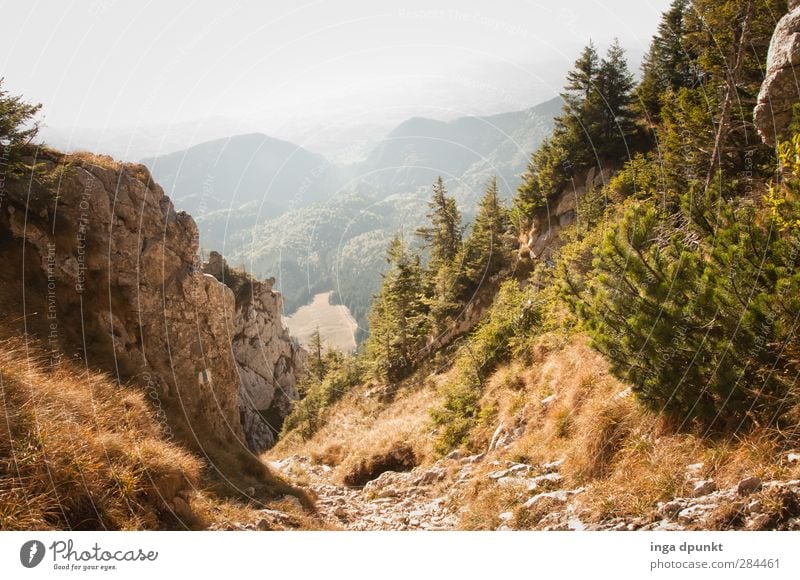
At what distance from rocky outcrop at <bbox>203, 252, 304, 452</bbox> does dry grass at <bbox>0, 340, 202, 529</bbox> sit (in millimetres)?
52486

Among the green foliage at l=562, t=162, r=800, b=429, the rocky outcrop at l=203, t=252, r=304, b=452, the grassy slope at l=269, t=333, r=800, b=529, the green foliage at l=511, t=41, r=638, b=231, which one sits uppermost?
the green foliage at l=511, t=41, r=638, b=231

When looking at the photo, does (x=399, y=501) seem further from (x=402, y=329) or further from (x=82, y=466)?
(x=402, y=329)

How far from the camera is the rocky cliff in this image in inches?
517

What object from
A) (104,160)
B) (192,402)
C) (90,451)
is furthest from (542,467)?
(104,160)

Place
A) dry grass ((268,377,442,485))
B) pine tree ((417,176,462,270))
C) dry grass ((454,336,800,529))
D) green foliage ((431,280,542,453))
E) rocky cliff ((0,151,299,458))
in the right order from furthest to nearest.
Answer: pine tree ((417,176,462,270))
dry grass ((268,377,442,485))
green foliage ((431,280,542,453))
rocky cliff ((0,151,299,458))
dry grass ((454,336,800,529))

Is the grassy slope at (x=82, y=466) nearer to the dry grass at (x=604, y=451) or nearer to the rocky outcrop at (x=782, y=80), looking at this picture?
the dry grass at (x=604, y=451)

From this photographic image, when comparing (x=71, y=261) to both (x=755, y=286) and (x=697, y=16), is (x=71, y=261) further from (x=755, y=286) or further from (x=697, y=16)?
(x=697, y=16)

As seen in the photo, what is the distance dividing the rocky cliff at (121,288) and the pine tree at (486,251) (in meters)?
19.9

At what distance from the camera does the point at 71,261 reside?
14289 millimetres

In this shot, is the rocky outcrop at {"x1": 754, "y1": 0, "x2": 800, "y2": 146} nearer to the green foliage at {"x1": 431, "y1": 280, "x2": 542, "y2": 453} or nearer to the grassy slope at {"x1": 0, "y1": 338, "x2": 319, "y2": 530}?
the green foliage at {"x1": 431, "y1": 280, "x2": 542, "y2": 453}

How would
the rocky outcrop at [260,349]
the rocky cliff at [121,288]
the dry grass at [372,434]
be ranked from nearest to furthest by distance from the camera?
the rocky cliff at [121,288] → the dry grass at [372,434] → the rocky outcrop at [260,349]
